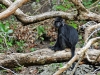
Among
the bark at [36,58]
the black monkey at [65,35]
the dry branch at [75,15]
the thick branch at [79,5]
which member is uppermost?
the thick branch at [79,5]

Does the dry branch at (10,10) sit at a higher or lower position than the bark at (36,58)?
higher

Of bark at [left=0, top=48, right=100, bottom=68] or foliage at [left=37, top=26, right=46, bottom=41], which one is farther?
foliage at [left=37, top=26, right=46, bottom=41]

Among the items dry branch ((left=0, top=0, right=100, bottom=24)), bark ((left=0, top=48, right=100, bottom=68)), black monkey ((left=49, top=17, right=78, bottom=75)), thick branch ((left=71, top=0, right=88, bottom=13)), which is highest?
thick branch ((left=71, top=0, right=88, bottom=13))

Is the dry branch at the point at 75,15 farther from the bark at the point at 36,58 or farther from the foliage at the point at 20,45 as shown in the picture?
the foliage at the point at 20,45

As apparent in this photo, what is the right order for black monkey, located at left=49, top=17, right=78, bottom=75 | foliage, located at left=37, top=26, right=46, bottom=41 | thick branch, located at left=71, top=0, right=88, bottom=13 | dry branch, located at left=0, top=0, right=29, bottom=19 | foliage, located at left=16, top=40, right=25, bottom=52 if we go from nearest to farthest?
dry branch, located at left=0, top=0, right=29, bottom=19, thick branch, located at left=71, top=0, right=88, bottom=13, black monkey, located at left=49, top=17, right=78, bottom=75, foliage, located at left=16, top=40, right=25, bottom=52, foliage, located at left=37, top=26, right=46, bottom=41

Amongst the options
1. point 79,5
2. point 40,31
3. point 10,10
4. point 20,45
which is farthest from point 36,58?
point 40,31

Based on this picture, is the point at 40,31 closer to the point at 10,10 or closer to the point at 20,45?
the point at 20,45

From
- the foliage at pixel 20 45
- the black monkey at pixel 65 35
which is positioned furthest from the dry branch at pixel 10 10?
the foliage at pixel 20 45

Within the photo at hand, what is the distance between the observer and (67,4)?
7.29m

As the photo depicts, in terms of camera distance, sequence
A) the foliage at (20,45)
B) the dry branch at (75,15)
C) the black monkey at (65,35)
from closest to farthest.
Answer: the dry branch at (75,15)
the black monkey at (65,35)
the foliage at (20,45)

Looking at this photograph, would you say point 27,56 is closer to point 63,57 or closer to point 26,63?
point 26,63

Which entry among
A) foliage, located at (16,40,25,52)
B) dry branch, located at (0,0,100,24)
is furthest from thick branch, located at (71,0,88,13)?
foliage, located at (16,40,25,52)

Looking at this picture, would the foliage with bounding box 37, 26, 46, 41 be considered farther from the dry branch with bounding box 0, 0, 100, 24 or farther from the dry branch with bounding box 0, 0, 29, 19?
the dry branch with bounding box 0, 0, 29, 19

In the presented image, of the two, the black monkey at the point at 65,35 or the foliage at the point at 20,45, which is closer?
the black monkey at the point at 65,35
